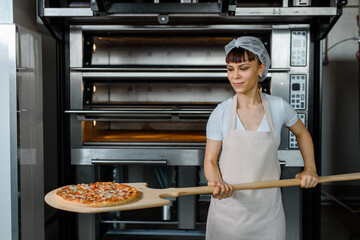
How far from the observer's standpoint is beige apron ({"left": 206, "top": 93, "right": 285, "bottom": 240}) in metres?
1.88

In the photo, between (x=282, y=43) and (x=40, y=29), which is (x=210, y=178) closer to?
(x=282, y=43)

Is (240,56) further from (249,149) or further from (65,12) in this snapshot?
(65,12)

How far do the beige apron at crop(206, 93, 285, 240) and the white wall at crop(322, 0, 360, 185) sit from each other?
2764mm

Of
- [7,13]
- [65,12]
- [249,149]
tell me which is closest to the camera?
[249,149]

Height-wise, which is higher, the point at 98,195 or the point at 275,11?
the point at 275,11

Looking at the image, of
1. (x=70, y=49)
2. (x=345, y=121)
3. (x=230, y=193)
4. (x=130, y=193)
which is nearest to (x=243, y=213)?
(x=230, y=193)

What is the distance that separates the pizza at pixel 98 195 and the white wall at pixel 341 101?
3193mm

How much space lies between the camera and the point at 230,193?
177 centimetres

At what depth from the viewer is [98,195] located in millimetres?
1788

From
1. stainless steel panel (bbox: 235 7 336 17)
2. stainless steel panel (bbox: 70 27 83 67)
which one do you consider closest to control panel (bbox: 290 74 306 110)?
stainless steel panel (bbox: 235 7 336 17)

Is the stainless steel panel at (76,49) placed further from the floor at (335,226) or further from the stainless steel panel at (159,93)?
the floor at (335,226)

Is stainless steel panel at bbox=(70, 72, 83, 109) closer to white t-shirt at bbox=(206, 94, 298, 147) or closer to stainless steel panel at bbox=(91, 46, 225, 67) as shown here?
stainless steel panel at bbox=(91, 46, 225, 67)

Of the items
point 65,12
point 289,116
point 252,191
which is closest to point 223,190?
point 252,191

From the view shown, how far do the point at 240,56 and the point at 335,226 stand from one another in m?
2.68
